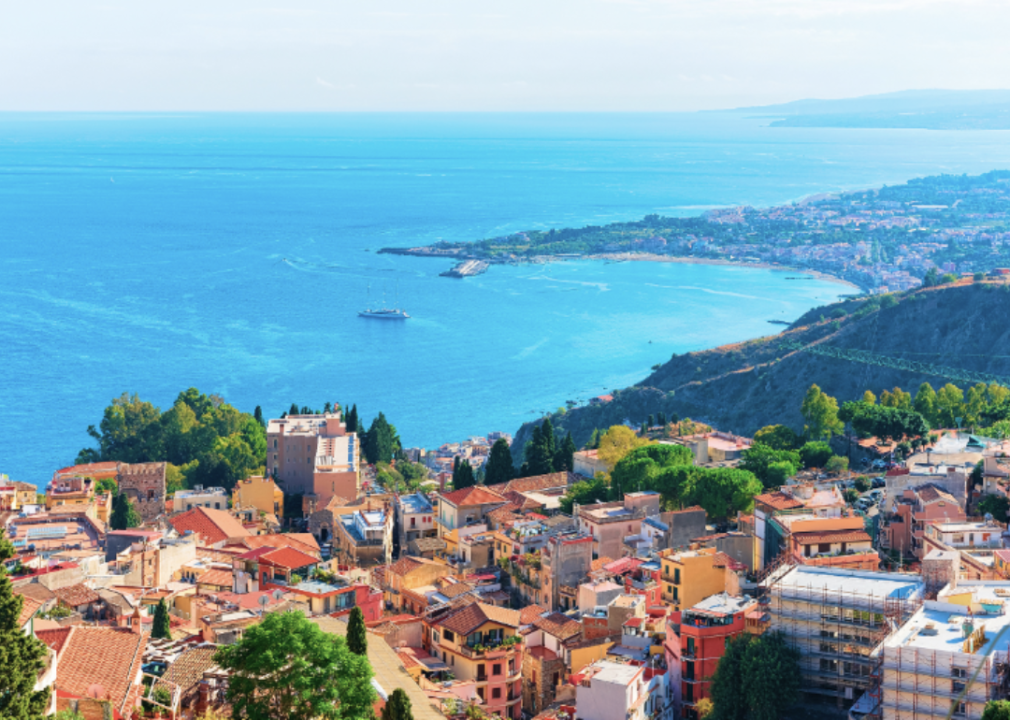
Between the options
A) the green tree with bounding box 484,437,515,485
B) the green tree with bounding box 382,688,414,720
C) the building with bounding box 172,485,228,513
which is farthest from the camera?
the green tree with bounding box 484,437,515,485

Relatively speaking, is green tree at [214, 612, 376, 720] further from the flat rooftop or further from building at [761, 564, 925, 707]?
the flat rooftop

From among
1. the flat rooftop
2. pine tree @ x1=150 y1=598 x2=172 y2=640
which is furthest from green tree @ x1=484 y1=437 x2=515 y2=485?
pine tree @ x1=150 y1=598 x2=172 y2=640

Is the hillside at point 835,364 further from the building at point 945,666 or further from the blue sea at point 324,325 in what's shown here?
the building at point 945,666

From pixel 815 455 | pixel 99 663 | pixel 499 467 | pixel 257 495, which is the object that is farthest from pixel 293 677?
pixel 815 455

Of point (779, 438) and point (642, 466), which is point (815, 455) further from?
point (642, 466)

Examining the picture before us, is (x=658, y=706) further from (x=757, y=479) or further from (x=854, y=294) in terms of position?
(x=854, y=294)

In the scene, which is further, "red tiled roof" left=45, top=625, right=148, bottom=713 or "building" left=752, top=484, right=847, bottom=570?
"building" left=752, top=484, right=847, bottom=570
